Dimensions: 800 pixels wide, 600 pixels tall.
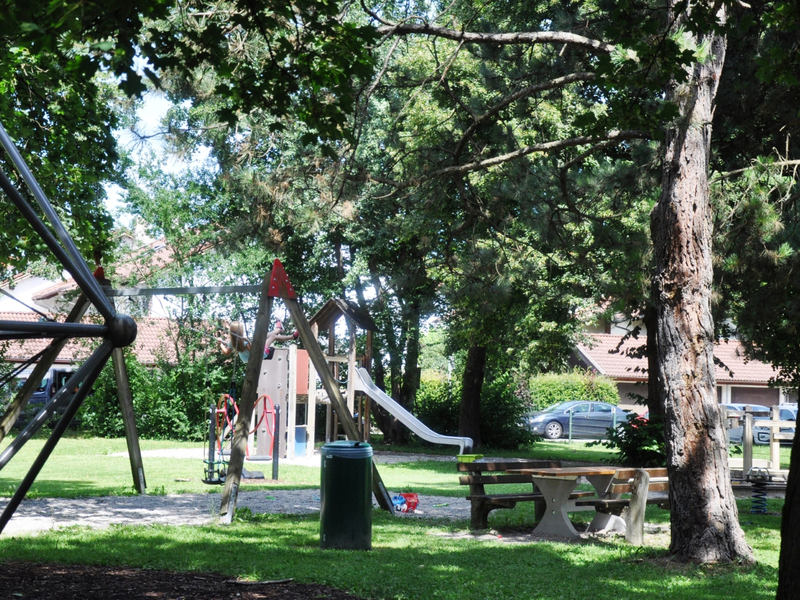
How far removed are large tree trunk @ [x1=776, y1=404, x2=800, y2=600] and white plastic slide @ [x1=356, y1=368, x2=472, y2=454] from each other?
13.5 meters

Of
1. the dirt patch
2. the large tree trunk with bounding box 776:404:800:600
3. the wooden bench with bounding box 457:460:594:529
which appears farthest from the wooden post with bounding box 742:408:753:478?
the large tree trunk with bounding box 776:404:800:600

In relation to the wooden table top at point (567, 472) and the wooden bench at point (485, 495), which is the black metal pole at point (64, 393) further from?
the wooden table top at point (567, 472)

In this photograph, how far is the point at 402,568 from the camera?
23.8 ft

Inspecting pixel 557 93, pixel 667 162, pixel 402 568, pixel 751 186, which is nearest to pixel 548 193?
pixel 557 93

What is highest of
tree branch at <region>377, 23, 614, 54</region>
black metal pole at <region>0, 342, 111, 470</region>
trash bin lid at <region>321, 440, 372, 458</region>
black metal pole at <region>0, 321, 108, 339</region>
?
tree branch at <region>377, 23, 614, 54</region>

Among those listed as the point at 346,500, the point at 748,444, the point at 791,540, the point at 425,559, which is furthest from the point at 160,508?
the point at 748,444

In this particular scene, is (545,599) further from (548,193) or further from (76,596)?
(548,193)

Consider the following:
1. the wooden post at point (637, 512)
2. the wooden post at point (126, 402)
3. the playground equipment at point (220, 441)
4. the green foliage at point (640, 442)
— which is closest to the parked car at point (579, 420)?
the playground equipment at point (220, 441)

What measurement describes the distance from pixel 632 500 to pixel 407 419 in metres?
10.4

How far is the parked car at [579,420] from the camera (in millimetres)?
34281

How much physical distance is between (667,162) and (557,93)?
3.94 meters

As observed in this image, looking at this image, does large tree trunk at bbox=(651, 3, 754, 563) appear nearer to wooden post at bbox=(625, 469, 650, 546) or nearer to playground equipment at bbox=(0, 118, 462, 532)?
wooden post at bbox=(625, 469, 650, 546)

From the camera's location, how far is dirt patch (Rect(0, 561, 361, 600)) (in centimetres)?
607

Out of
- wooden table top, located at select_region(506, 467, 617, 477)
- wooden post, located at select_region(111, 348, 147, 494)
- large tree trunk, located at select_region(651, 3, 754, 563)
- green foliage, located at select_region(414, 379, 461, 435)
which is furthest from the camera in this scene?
green foliage, located at select_region(414, 379, 461, 435)
